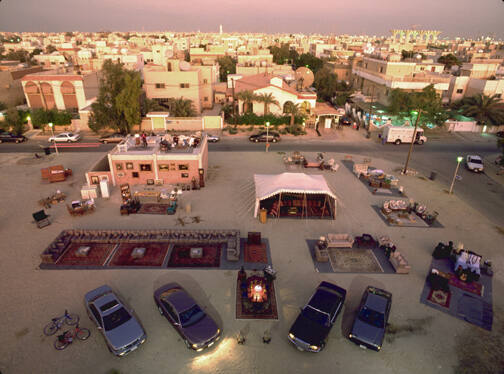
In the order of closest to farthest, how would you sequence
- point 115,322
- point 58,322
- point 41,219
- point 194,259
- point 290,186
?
point 115,322, point 58,322, point 194,259, point 41,219, point 290,186

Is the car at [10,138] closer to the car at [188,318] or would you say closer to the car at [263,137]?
the car at [263,137]

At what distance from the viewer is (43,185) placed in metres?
27.2

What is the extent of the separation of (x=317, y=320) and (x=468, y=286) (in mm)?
9783

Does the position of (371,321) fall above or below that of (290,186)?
below

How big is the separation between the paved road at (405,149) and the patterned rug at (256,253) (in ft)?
63.5

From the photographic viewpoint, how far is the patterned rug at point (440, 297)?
15.6 metres

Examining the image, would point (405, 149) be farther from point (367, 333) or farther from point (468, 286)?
point (367, 333)

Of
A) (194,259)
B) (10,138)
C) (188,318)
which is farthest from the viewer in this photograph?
(10,138)

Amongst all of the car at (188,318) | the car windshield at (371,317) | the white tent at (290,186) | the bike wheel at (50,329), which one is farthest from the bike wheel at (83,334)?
the white tent at (290,186)

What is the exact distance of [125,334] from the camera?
12.7 metres

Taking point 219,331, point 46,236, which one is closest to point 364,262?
point 219,331

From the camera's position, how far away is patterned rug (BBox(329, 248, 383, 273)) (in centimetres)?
1781

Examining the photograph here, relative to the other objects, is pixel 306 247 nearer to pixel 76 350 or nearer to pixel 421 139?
pixel 76 350

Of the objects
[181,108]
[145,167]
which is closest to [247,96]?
[181,108]
